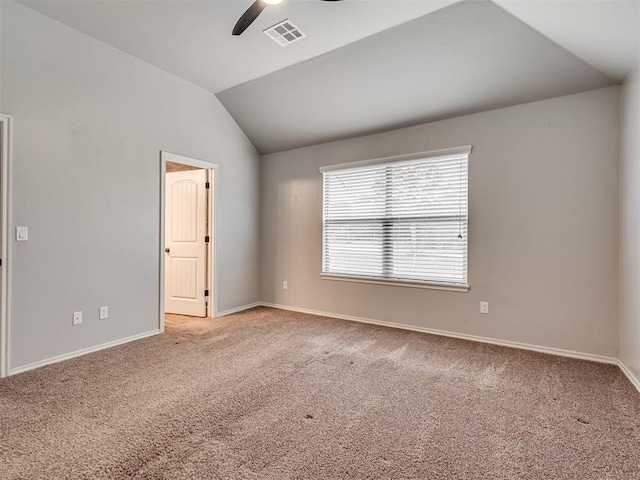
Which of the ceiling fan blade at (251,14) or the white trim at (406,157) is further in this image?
the white trim at (406,157)

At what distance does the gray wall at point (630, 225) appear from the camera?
2517mm

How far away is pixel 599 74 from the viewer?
2859mm

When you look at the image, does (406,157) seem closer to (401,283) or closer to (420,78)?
(420,78)

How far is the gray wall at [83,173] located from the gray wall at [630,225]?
4.45m

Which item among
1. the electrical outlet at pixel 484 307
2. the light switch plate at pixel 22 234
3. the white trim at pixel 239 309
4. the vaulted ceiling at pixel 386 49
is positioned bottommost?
the white trim at pixel 239 309

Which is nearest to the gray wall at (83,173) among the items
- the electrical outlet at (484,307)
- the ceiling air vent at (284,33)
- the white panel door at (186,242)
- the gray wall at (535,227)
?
the white panel door at (186,242)

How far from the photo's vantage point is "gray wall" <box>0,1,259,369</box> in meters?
2.76

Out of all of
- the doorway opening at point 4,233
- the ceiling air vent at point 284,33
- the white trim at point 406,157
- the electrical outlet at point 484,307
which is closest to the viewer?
the doorway opening at point 4,233

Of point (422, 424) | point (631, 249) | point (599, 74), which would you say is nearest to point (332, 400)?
point (422, 424)

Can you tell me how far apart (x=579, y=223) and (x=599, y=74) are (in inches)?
51.8

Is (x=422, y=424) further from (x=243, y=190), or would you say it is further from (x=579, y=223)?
(x=243, y=190)

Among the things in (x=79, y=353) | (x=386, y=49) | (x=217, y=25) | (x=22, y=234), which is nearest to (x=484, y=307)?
(x=386, y=49)

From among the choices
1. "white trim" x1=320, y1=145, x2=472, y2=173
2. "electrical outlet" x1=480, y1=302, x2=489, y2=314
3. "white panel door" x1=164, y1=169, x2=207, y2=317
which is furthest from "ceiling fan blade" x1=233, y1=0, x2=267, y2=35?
"electrical outlet" x1=480, y1=302, x2=489, y2=314

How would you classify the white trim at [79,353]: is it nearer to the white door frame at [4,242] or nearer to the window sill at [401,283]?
Answer: the white door frame at [4,242]
